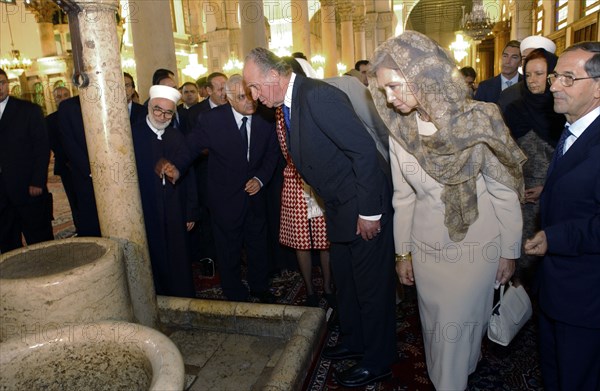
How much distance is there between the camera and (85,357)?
5.16ft

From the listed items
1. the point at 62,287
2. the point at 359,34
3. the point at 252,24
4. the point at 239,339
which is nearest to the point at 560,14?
the point at 252,24

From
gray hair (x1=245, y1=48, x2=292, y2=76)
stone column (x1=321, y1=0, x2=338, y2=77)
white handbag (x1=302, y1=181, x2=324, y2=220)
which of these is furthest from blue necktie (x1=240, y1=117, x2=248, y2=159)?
stone column (x1=321, y1=0, x2=338, y2=77)

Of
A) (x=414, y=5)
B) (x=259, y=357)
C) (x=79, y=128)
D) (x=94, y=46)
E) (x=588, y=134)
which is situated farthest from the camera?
(x=414, y=5)

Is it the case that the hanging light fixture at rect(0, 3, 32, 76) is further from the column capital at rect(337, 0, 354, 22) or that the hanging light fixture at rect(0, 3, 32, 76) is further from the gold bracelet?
the gold bracelet

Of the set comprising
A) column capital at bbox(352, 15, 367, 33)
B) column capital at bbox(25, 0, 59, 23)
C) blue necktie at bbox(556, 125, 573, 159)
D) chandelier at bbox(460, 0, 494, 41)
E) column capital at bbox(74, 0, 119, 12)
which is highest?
column capital at bbox(25, 0, 59, 23)

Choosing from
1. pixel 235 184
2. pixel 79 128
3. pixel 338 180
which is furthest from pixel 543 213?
pixel 79 128

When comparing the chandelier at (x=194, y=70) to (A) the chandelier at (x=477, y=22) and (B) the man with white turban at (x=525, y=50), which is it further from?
(B) the man with white turban at (x=525, y=50)

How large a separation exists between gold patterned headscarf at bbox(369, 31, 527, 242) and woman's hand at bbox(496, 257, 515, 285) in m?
0.25

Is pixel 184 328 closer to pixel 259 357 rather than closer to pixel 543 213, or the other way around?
pixel 259 357

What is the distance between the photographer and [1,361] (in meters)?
1.44

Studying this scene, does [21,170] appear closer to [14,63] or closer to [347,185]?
[347,185]

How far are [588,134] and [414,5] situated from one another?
2742 cm

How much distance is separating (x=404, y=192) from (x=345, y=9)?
49.8 feet

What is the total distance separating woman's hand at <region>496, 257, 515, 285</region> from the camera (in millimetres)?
1986
